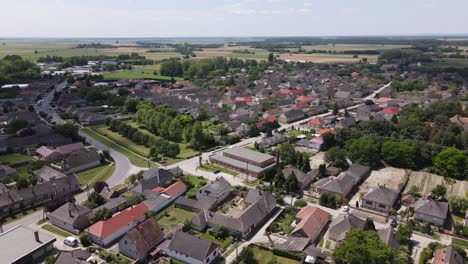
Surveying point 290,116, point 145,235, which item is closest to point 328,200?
point 145,235

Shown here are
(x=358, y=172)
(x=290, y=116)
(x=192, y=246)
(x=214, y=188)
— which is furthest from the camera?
(x=290, y=116)

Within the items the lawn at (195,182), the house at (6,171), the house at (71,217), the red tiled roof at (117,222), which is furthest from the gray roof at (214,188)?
the house at (6,171)

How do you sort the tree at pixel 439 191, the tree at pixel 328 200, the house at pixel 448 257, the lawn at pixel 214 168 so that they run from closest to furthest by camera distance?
the house at pixel 448 257
the tree at pixel 328 200
the tree at pixel 439 191
the lawn at pixel 214 168

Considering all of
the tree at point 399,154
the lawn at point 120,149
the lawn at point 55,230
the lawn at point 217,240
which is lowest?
the lawn at point 55,230

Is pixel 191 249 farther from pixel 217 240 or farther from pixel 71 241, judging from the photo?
pixel 71 241

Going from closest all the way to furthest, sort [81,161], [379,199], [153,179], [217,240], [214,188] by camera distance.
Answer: [217,240] < [379,199] < [214,188] < [153,179] < [81,161]

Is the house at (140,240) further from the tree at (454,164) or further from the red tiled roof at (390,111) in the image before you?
the red tiled roof at (390,111)

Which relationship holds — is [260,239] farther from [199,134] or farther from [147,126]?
[147,126]

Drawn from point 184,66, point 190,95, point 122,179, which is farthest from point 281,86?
point 122,179
